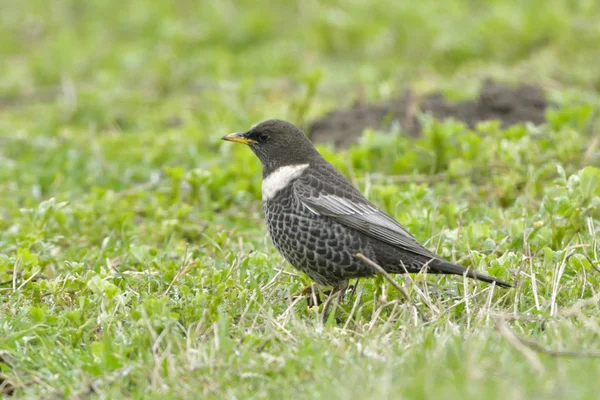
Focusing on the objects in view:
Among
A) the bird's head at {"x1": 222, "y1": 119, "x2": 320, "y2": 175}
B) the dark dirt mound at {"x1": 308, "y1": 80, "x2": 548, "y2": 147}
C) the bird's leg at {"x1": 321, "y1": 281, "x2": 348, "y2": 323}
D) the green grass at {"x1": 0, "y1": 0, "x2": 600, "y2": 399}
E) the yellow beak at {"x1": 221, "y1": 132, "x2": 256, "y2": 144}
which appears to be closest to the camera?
the green grass at {"x1": 0, "y1": 0, "x2": 600, "y2": 399}

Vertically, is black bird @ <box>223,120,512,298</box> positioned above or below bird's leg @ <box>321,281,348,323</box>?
above

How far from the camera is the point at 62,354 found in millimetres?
4164

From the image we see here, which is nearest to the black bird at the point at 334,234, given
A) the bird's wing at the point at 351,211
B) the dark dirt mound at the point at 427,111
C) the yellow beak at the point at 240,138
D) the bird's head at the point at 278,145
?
the bird's wing at the point at 351,211

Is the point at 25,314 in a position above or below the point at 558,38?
below

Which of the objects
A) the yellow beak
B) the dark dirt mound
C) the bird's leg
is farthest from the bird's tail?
the dark dirt mound

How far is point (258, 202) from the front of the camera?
7.15 metres

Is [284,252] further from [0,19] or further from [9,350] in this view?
[0,19]

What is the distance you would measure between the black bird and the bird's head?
0.54 feet

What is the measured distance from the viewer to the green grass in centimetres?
385

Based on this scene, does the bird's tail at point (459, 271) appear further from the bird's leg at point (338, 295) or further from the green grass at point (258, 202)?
the bird's leg at point (338, 295)

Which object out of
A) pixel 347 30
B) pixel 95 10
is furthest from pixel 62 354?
pixel 95 10

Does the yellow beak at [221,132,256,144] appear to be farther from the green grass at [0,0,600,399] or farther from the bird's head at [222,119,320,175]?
the green grass at [0,0,600,399]

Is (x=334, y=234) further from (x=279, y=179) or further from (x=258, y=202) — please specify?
(x=258, y=202)

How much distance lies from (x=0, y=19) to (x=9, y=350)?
11191 millimetres
